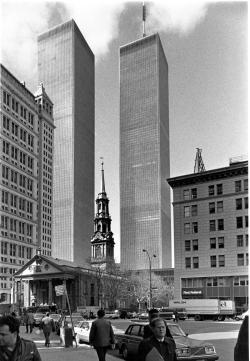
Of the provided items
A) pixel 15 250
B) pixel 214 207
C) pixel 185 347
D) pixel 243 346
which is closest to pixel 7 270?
pixel 15 250

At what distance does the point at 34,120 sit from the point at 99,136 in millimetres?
72011

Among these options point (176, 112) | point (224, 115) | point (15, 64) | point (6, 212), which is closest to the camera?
point (224, 115)

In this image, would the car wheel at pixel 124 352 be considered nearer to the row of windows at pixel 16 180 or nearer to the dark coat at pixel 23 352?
the dark coat at pixel 23 352

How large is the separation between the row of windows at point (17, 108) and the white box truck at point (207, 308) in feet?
109

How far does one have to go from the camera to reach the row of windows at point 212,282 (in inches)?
3059

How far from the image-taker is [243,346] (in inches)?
214

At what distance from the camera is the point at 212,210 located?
77062mm

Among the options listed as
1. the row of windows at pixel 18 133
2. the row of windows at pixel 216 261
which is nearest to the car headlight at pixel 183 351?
the row of windows at pixel 18 133

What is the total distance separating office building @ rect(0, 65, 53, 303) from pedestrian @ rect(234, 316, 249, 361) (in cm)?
4784

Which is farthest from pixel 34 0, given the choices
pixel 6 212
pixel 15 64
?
pixel 6 212

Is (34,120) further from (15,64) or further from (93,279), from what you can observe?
(15,64)

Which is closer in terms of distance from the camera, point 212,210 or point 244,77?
point 244,77

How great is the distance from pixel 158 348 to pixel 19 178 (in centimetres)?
7954

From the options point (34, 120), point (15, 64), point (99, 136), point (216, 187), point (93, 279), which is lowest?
point (93, 279)
